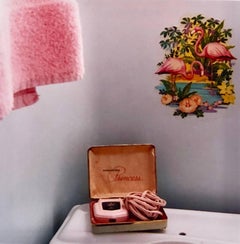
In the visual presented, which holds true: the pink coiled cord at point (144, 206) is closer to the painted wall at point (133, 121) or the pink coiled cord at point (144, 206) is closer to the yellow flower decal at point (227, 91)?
the painted wall at point (133, 121)

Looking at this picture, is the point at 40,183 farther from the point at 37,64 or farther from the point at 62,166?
the point at 37,64

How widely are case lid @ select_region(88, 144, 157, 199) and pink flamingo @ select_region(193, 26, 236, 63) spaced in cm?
34

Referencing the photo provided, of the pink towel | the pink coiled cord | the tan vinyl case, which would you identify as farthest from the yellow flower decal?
the pink towel

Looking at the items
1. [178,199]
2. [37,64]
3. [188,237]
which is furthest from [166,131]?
→ [37,64]

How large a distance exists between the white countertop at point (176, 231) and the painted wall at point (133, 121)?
0.30 ft

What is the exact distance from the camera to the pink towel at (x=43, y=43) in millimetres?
393

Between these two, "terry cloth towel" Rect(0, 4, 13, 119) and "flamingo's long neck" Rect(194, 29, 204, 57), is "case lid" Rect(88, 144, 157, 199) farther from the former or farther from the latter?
"terry cloth towel" Rect(0, 4, 13, 119)

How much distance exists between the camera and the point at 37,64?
1.36ft

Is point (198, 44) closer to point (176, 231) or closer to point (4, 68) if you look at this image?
point (176, 231)

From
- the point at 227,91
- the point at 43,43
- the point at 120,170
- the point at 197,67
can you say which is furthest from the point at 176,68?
the point at 43,43

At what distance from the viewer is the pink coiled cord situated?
3.28 ft

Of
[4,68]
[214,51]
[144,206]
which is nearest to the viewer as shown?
[4,68]

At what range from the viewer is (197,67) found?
3.77 ft

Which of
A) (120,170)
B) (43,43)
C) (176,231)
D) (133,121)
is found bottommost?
(176,231)
